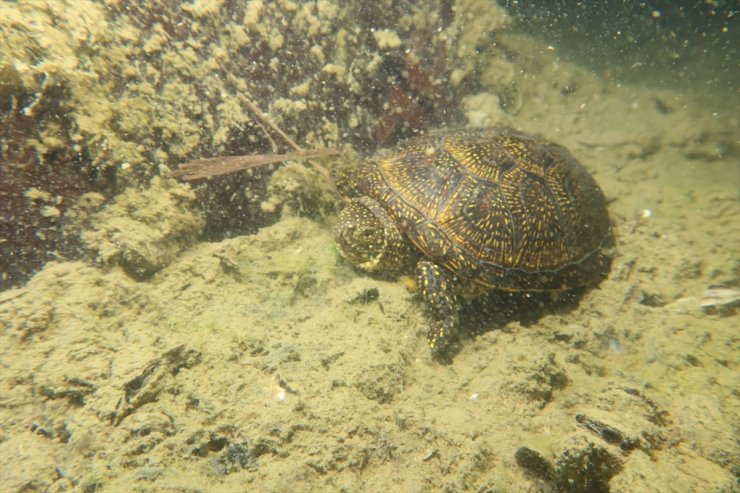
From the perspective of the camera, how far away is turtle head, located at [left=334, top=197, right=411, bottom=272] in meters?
3.33

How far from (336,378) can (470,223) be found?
6.76 feet

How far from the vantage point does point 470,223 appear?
3447mm

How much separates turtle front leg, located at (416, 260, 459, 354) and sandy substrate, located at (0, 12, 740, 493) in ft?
0.54

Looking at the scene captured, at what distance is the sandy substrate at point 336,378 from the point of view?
6.11ft

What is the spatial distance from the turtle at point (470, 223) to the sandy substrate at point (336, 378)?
30 cm

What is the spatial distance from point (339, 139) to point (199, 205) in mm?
2082

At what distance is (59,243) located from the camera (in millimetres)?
2988

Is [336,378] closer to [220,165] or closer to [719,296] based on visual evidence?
[220,165]

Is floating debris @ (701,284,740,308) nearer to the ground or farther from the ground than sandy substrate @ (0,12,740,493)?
farther from the ground

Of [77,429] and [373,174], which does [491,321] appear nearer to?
[373,174]

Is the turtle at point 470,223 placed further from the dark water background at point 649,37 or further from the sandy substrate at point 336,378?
the dark water background at point 649,37

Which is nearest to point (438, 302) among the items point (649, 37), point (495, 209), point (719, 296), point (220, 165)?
point (495, 209)

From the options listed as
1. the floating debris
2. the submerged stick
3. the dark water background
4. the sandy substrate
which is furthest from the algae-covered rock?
the dark water background

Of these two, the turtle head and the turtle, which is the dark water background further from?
the turtle head
